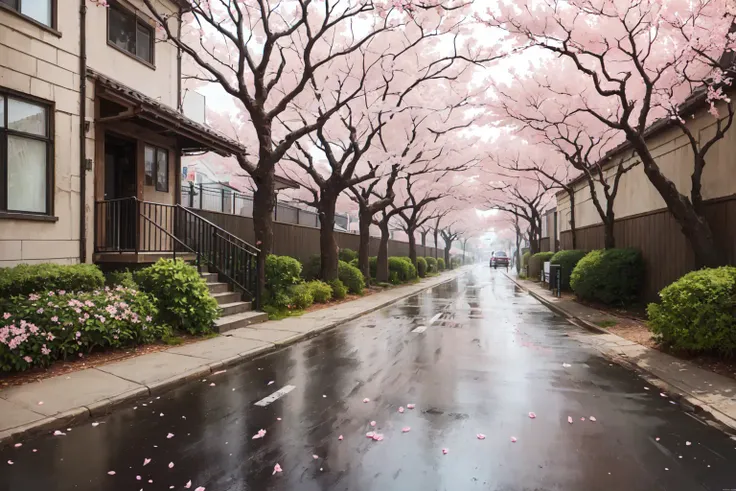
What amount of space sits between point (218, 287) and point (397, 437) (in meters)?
7.99

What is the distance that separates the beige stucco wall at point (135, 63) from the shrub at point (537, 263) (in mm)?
22671

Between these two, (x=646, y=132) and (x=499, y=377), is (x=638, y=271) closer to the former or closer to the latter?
(x=646, y=132)

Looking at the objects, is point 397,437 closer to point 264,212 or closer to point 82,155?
point 82,155

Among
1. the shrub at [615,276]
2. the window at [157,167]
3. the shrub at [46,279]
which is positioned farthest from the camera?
the shrub at [615,276]

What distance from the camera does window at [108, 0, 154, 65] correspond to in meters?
10.8

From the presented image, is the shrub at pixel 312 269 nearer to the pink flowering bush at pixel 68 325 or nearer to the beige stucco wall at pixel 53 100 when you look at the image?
Answer: the beige stucco wall at pixel 53 100

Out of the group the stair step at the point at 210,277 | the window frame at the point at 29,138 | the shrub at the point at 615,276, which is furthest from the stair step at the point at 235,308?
the shrub at the point at 615,276

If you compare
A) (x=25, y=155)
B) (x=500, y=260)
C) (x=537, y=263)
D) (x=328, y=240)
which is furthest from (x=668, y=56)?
(x=500, y=260)

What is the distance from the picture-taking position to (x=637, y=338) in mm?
9102

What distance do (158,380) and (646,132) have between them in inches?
549

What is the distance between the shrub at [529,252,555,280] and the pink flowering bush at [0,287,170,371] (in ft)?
80.9

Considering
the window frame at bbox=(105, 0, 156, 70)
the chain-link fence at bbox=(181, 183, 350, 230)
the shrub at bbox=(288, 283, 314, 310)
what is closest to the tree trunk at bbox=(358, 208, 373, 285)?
the chain-link fence at bbox=(181, 183, 350, 230)

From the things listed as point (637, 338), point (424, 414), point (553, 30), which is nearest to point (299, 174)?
point (553, 30)

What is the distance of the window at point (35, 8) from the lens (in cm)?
794
